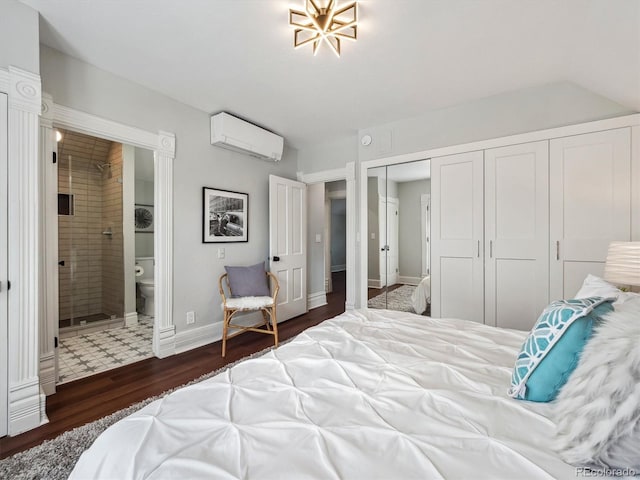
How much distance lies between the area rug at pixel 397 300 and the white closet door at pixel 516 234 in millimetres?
806

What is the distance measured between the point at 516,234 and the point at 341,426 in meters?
2.80

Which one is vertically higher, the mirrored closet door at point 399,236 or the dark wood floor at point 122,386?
the mirrored closet door at point 399,236

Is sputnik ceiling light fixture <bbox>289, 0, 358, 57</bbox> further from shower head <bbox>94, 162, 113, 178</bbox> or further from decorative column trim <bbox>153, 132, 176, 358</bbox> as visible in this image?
shower head <bbox>94, 162, 113, 178</bbox>

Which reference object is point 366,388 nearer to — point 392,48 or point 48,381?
point 392,48

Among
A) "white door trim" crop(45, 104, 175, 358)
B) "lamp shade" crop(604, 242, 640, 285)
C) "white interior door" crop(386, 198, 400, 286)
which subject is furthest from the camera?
"white interior door" crop(386, 198, 400, 286)

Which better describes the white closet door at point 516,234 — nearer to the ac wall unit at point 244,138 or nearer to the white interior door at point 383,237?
the white interior door at point 383,237

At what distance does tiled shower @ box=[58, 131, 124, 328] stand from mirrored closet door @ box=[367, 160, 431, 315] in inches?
134

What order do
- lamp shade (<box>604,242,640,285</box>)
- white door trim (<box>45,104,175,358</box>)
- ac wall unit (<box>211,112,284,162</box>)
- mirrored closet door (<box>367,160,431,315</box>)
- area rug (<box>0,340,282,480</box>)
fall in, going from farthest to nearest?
1. mirrored closet door (<box>367,160,431,315</box>)
2. ac wall unit (<box>211,112,284,162</box>)
3. white door trim (<box>45,104,175,358</box>)
4. lamp shade (<box>604,242,640,285</box>)
5. area rug (<box>0,340,282,480</box>)

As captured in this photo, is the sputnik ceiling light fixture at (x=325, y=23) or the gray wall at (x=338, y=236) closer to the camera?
the sputnik ceiling light fixture at (x=325, y=23)

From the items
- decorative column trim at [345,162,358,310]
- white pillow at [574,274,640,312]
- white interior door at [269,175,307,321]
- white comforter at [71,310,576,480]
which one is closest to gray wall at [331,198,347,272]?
white interior door at [269,175,307,321]

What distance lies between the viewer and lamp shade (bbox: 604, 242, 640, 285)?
1.88m

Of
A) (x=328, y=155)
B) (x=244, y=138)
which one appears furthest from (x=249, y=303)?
(x=328, y=155)

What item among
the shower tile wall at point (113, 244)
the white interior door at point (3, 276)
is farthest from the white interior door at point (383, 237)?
the shower tile wall at point (113, 244)

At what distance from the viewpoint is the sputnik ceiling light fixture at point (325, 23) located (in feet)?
5.82
